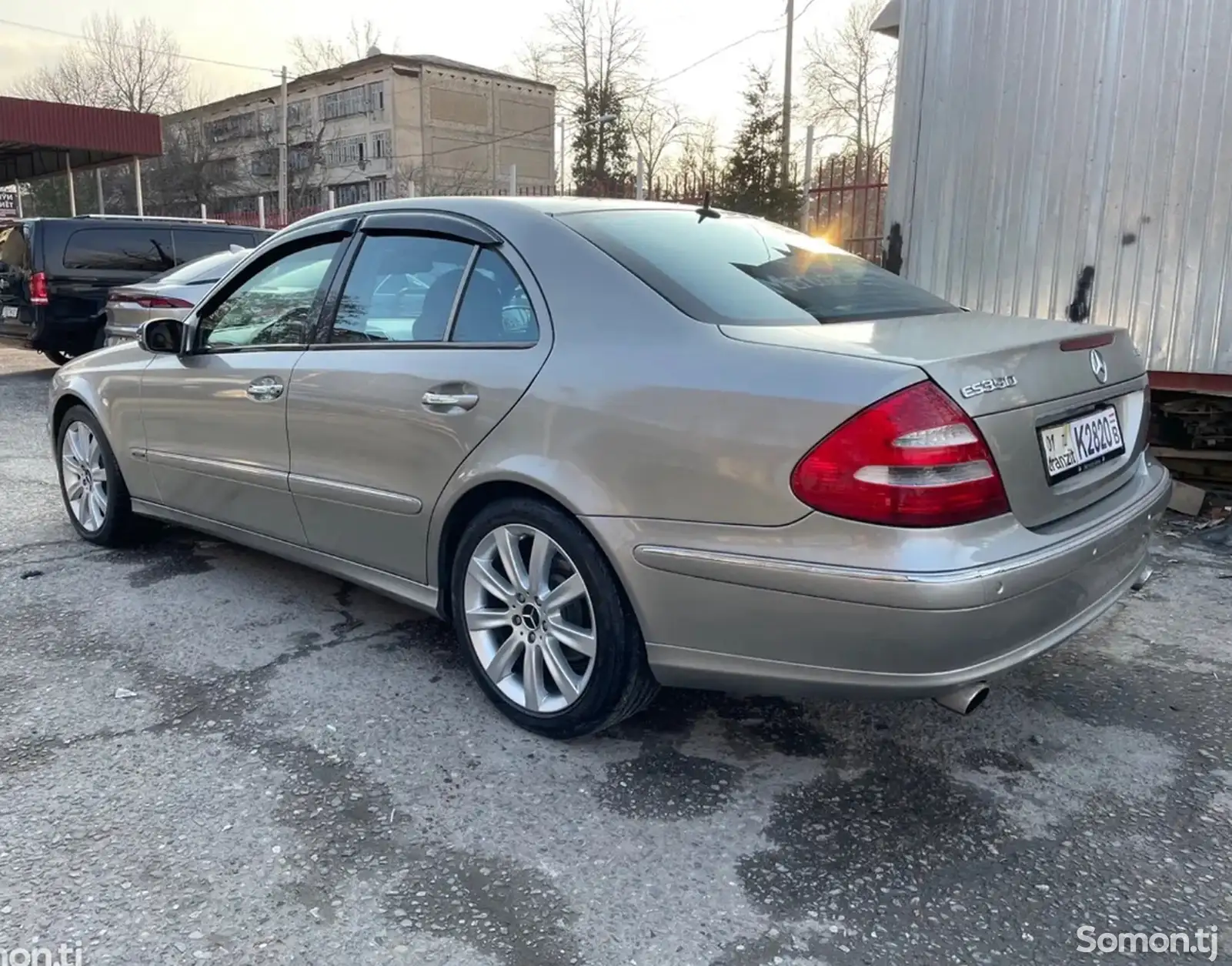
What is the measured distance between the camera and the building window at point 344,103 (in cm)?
5681

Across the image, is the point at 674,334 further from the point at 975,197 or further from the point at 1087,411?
the point at 975,197

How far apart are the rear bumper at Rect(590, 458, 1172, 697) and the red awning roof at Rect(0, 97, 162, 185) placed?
943 inches

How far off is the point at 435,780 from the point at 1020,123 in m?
5.05

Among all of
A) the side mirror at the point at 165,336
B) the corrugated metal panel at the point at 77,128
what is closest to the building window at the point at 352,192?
the corrugated metal panel at the point at 77,128

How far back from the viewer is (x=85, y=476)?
184 inches

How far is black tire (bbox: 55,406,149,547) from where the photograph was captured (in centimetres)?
444

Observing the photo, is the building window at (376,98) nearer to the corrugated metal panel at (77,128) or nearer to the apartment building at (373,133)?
the apartment building at (373,133)

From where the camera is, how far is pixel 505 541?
2795 millimetres

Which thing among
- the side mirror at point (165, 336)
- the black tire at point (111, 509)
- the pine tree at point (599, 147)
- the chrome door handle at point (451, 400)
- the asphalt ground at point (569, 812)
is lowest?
the asphalt ground at point (569, 812)

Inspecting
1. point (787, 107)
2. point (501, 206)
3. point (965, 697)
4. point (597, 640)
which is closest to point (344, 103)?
point (787, 107)

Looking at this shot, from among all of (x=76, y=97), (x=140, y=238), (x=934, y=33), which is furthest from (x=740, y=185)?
(x=76, y=97)

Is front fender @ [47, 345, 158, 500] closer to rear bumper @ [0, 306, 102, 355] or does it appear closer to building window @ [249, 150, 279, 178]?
rear bumper @ [0, 306, 102, 355]

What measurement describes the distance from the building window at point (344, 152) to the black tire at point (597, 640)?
5978 centimetres

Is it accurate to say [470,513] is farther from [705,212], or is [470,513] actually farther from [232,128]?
[232,128]
